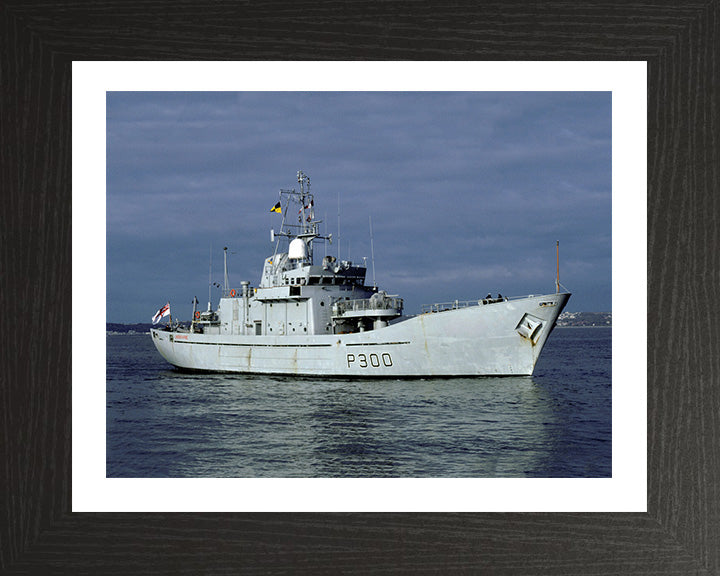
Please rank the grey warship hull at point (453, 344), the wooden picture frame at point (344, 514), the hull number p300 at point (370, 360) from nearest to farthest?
the wooden picture frame at point (344, 514)
the grey warship hull at point (453, 344)
the hull number p300 at point (370, 360)

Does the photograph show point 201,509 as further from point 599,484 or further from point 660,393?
point 660,393

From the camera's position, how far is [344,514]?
11.3 ft

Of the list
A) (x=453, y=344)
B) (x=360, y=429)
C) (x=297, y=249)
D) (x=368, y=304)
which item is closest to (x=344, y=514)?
(x=360, y=429)

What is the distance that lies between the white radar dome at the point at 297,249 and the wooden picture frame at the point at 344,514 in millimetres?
11593

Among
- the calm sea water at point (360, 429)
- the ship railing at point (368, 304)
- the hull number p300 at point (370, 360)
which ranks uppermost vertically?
the ship railing at point (368, 304)

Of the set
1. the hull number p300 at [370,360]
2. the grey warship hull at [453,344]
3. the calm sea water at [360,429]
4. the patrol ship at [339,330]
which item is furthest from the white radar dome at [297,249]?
the hull number p300 at [370,360]

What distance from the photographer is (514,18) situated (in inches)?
137

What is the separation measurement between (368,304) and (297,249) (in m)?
2.38

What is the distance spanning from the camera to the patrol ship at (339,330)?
481 inches

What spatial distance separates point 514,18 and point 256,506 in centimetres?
290

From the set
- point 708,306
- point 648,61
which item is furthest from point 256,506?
point 648,61

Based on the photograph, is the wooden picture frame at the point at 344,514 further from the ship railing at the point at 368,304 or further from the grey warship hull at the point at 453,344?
the ship railing at the point at 368,304

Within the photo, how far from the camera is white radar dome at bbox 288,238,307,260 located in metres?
15.2

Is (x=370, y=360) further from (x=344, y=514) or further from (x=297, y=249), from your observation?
(x=344, y=514)
